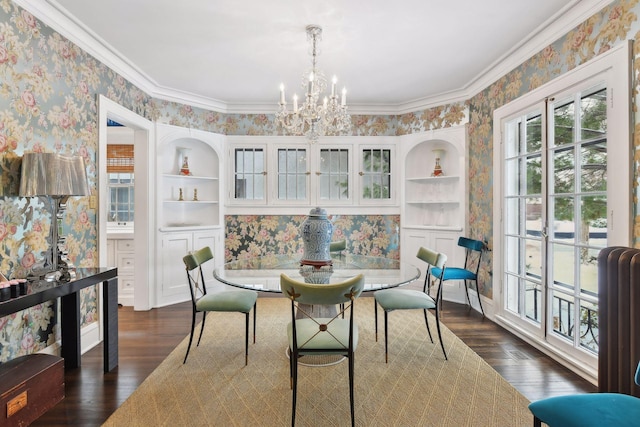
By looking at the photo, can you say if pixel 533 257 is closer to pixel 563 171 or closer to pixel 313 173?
pixel 563 171

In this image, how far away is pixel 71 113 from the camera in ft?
9.83

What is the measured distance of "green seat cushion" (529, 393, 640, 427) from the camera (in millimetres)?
1319

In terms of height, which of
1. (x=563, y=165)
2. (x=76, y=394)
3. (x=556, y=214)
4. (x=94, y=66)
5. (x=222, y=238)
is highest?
(x=94, y=66)

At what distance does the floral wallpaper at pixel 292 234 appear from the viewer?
5.18 m

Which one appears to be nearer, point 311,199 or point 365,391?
point 365,391

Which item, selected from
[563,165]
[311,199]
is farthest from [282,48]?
[563,165]

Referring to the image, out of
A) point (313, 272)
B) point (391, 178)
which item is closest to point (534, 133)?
point (391, 178)

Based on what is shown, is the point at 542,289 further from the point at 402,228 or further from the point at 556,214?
the point at 402,228

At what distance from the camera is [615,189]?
2.33 m

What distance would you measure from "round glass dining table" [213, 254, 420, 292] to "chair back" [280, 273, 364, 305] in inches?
12.6

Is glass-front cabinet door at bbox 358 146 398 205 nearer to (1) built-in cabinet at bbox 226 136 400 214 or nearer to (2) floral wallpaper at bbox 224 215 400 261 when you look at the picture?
(1) built-in cabinet at bbox 226 136 400 214

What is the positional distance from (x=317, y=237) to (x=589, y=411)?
6.27 ft

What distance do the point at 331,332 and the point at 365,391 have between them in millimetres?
535

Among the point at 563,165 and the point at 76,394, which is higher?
the point at 563,165
